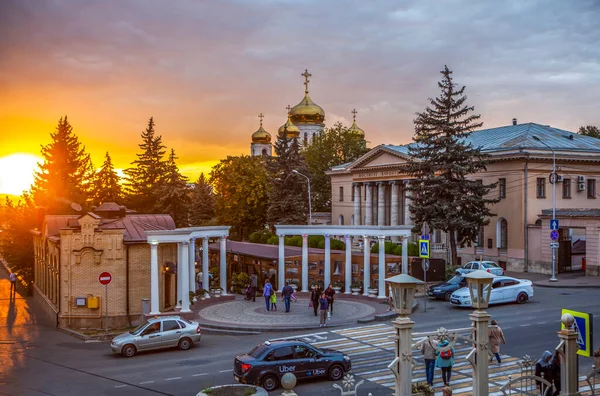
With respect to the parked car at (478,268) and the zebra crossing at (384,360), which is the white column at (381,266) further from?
the parked car at (478,268)

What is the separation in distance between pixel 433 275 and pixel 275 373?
24.6 m

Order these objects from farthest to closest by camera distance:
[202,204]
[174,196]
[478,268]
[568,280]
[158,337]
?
1. [202,204]
2. [174,196]
3. [568,280]
4. [478,268]
5. [158,337]

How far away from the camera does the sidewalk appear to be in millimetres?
40406

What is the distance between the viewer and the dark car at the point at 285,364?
19047mm

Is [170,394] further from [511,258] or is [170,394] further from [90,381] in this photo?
[511,258]

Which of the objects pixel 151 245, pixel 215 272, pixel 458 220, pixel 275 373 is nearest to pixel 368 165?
pixel 458 220

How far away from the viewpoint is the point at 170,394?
1872 cm

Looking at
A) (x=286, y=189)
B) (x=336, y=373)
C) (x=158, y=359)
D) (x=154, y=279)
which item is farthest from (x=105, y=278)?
(x=286, y=189)

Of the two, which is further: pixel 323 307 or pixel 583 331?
pixel 323 307

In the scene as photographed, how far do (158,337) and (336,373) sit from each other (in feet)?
27.7

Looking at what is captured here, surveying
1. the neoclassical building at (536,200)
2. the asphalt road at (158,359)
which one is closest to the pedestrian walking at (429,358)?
the asphalt road at (158,359)

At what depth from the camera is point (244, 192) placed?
74312 mm

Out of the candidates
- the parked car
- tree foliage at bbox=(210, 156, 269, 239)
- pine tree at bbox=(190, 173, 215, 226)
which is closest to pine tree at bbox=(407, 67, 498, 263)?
the parked car

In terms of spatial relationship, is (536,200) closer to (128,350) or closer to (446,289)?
(446,289)
